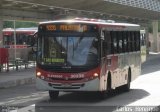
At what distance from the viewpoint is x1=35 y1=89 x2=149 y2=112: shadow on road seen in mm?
15648

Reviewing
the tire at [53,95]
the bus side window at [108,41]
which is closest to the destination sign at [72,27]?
the bus side window at [108,41]

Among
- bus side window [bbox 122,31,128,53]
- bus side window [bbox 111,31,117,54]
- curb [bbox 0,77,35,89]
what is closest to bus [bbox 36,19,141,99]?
bus side window [bbox 111,31,117,54]

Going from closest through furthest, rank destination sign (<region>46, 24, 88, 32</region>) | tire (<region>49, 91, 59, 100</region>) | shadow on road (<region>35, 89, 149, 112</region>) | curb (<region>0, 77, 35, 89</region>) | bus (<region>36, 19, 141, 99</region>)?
shadow on road (<region>35, 89, 149, 112</region>) < bus (<region>36, 19, 141, 99</region>) < destination sign (<region>46, 24, 88, 32</region>) < tire (<region>49, 91, 59, 100</region>) < curb (<region>0, 77, 35, 89</region>)

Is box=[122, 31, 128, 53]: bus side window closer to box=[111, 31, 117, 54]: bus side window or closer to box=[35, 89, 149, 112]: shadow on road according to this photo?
box=[111, 31, 117, 54]: bus side window

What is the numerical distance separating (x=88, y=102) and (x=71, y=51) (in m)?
1.62

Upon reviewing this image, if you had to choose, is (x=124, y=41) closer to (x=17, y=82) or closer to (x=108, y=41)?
(x=108, y=41)

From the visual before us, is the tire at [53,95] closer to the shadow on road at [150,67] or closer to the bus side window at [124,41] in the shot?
the bus side window at [124,41]

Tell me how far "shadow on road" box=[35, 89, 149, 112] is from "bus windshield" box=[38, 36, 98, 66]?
1.19 meters

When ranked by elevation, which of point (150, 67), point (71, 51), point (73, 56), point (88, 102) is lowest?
point (150, 67)

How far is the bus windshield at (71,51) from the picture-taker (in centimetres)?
1770

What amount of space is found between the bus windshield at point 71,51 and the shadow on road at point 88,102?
119cm

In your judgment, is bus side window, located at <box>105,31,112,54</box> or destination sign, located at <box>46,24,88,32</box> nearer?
destination sign, located at <box>46,24,88,32</box>

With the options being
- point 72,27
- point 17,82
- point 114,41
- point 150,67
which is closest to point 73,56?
point 72,27

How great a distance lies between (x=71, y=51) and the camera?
58.2 ft
